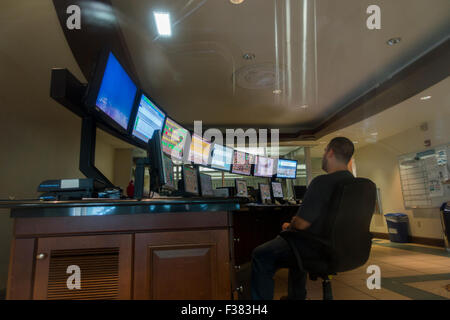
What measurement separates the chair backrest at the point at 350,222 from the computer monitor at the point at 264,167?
2935 millimetres

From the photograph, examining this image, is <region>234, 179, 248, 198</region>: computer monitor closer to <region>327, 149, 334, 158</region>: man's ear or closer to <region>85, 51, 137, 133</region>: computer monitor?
<region>327, 149, 334, 158</region>: man's ear

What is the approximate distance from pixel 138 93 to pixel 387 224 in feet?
22.0

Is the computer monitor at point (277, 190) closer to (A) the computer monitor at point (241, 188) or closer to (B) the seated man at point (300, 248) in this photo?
(A) the computer monitor at point (241, 188)

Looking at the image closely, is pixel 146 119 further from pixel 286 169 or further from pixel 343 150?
pixel 286 169

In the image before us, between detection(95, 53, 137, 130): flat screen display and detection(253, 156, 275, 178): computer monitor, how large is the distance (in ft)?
9.41

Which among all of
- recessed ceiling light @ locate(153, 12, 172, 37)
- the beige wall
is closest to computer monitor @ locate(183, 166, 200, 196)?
recessed ceiling light @ locate(153, 12, 172, 37)

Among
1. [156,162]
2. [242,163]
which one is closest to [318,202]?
[156,162]

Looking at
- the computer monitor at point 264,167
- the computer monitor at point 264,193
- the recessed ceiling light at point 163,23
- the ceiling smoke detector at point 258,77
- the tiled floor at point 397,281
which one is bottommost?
the tiled floor at point 397,281

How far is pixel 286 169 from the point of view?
486 centimetres

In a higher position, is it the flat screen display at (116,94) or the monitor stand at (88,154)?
the flat screen display at (116,94)

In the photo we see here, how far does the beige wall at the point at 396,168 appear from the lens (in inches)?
215

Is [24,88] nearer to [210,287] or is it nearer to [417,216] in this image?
[210,287]

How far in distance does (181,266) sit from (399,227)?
21.7 feet

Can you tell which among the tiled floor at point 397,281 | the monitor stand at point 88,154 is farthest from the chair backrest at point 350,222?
the monitor stand at point 88,154
